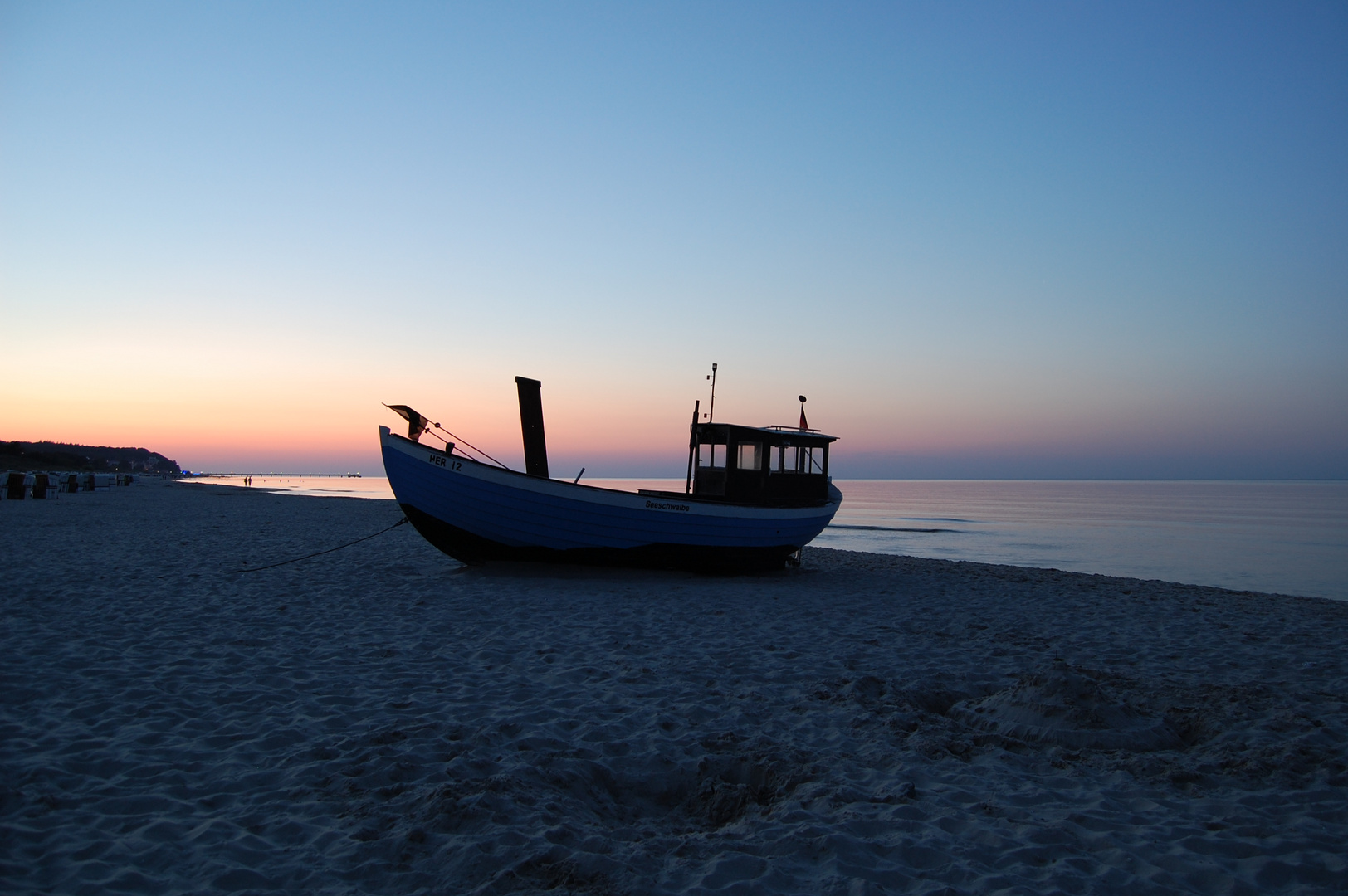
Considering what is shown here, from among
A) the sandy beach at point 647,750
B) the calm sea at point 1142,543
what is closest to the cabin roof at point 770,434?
the sandy beach at point 647,750

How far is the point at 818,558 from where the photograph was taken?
20.3 meters

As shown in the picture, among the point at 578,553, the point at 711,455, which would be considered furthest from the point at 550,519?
the point at 711,455

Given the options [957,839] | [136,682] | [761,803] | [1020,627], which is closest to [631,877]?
[761,803]

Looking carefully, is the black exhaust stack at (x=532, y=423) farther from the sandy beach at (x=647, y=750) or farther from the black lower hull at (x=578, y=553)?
the sandy beach at (x=647, y=750)

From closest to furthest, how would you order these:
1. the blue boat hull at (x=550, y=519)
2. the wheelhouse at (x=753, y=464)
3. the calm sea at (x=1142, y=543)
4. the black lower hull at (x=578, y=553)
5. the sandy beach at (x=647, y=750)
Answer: the sandy beach at (x=647, y=750) → the blue boat hull at (x=550, y=519) → the black lower hull at (x=578, y=553) → the wheelhouse at (x=753, y=464) → the calm sea at (x=1142, y=543)

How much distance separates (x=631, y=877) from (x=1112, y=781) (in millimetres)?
3213

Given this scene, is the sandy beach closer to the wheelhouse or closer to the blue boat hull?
the blue boat hull

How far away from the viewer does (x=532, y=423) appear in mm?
14141

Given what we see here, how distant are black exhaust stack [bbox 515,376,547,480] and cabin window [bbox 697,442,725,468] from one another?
3.19 metres

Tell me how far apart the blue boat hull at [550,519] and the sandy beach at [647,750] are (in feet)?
8.58

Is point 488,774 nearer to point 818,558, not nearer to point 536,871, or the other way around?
point 536,871

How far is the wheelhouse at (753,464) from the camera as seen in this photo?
1477cm

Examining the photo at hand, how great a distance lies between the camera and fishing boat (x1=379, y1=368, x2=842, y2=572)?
1245 cm

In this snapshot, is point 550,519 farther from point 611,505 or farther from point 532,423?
point 532,423
